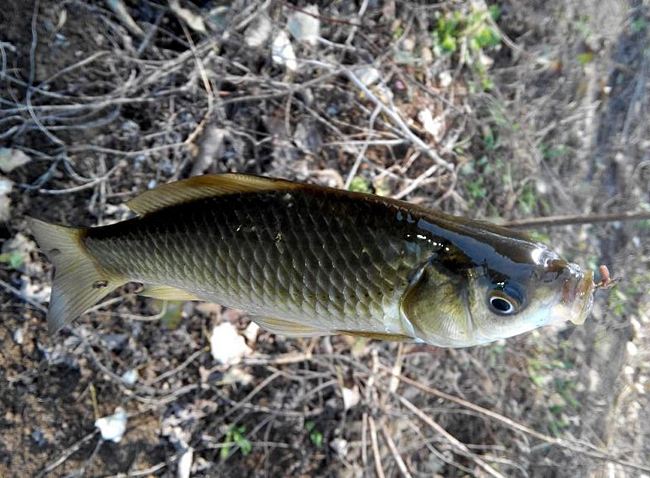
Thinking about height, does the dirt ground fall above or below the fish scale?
below

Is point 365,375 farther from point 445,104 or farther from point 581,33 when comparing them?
point 581,33

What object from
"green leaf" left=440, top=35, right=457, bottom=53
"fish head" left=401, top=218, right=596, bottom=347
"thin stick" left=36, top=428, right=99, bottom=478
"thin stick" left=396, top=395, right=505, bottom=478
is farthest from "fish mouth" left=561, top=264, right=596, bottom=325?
"green leaf" left=440, top=35, right=457, bottom=53

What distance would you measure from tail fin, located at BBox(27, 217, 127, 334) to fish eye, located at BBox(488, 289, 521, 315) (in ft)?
2.98

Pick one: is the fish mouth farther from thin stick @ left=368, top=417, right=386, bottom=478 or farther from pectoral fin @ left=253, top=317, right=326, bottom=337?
thin stick @ left=368, top=417, right=386, bottom=478

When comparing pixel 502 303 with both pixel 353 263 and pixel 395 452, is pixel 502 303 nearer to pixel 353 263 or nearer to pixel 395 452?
pixel 353 263

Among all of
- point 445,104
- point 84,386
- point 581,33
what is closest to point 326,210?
point 84,386

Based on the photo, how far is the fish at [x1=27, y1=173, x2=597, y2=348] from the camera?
106 centimetres

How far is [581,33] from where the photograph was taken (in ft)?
12.1

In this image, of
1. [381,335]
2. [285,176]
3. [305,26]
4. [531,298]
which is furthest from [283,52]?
[531,298]

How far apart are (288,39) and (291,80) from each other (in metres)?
0.20

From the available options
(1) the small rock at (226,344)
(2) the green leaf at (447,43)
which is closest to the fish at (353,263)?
(1) the small rock at (226,344)

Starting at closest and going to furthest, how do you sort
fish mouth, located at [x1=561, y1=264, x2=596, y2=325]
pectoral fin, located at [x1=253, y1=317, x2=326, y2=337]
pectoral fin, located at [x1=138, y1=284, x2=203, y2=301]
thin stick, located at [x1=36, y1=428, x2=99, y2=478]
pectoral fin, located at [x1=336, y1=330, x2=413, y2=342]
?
fish mouth, located at [x1=561, y1=264, x2=596, y2=325] → pectoral fin, located at [x1=336, y1=330, x2=413, y2=342] → pectoral fin, located at [x1=253, y1=317, x2=326, y2=337] → pectoral fin, located at [x1=138, y1=284, x2=203, y2=301] → thin stick, located at [x1=36, y1=428, x2=99, y2=478]

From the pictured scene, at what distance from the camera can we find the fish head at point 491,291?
103 centimetres

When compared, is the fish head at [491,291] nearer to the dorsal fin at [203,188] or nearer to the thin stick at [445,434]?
the dorsal fin at [203,188]
